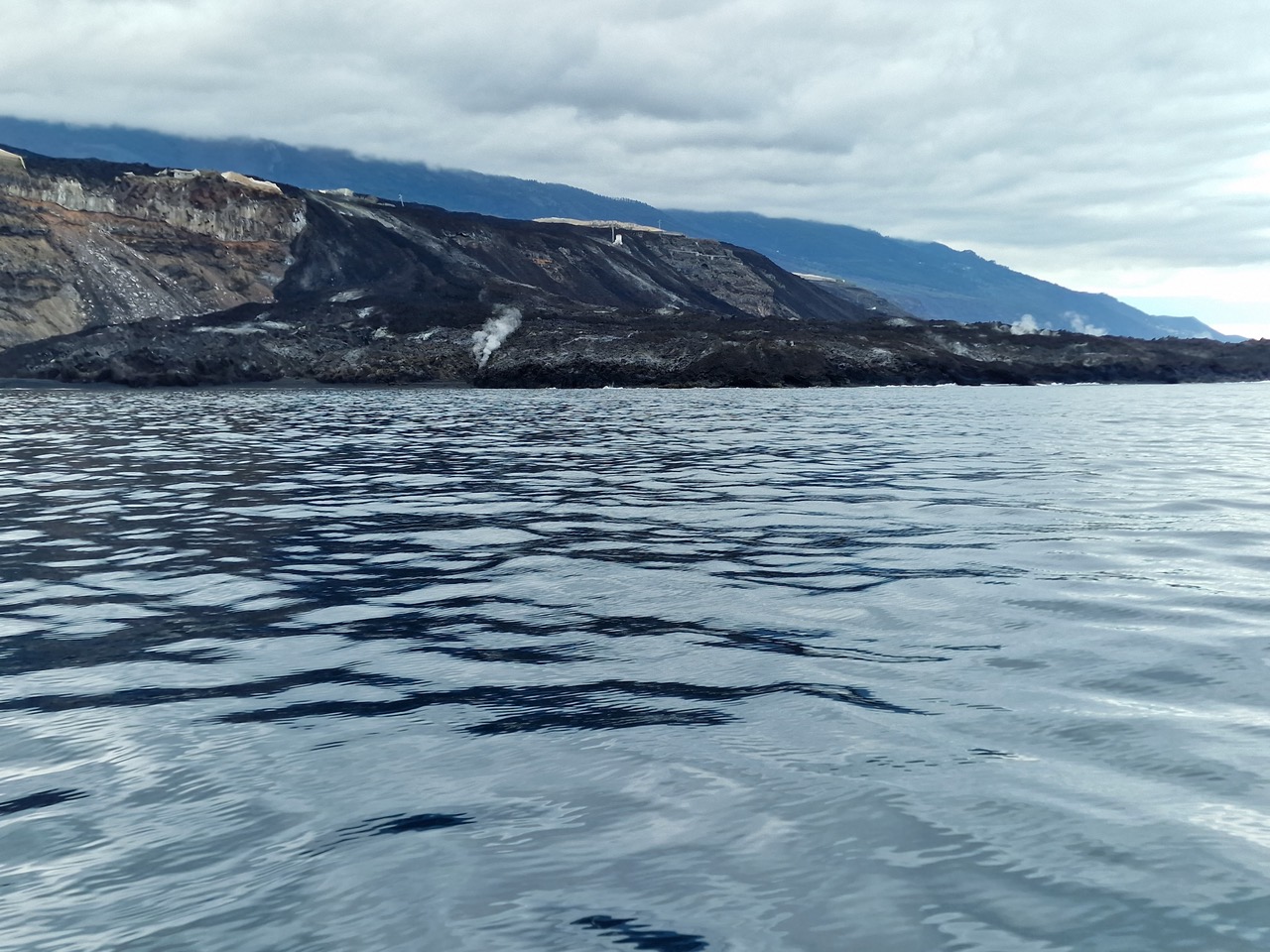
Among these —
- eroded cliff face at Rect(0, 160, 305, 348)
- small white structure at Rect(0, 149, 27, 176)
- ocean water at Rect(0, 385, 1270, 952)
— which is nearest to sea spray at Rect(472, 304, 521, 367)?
eroded cliff face at Rect(0, 160, 305, 348)

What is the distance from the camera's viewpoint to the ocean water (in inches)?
136

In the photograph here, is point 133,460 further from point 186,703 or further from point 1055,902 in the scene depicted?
point 1055,902

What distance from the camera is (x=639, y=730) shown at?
17.1ft

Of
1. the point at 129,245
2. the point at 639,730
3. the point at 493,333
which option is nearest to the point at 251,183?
the point at 129,245

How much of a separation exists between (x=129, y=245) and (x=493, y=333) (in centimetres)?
4261

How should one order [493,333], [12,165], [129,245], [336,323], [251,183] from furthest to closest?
[251,183] → [129,245] → [12,165] → [336,323] → [493,333]

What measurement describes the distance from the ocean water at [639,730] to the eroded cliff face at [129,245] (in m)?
83.4

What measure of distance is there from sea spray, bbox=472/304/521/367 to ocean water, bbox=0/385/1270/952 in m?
62.6

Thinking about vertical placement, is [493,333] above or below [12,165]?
below

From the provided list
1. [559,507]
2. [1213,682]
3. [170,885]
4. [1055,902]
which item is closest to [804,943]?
[1055,902]

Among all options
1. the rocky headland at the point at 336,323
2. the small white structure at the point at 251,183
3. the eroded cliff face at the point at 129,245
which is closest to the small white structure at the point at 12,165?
the eroded cliff face at the point at 129,245

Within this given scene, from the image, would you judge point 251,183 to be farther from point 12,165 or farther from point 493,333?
point 493,333

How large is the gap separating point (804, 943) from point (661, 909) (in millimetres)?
513

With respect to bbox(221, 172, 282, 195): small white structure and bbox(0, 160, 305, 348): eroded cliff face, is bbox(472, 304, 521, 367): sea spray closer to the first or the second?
bbox(0, 160, 305, 348): eroded cliff face
